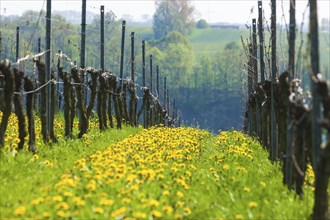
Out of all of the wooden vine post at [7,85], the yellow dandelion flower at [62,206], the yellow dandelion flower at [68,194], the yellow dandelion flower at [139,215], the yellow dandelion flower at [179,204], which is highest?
the wooden vine post at [7,85]

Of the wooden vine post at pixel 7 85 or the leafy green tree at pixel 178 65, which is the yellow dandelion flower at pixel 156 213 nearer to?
the wooden vine post at pixel 7 85

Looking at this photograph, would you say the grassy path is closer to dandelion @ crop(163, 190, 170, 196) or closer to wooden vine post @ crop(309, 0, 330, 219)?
dandelion @ crop(163, 190, 170, 196)

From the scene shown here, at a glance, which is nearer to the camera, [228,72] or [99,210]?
[99,210]

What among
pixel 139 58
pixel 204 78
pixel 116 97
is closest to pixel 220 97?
pixel 204 78

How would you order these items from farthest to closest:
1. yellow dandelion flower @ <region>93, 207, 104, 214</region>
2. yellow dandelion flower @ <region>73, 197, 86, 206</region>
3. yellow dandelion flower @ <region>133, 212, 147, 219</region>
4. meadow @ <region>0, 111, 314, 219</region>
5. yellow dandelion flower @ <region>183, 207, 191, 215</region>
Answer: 1. yellow dandelion flower @ <region>183, 207, 191, 215</region>
2. meadow @ <region>0, 111, 314, 219</region>
3. yellow dandelion flower @ <region>73, 197, 86, 206</region>
4. yellow dandelion flower @ <region>93, 207, 104, 214</region>
5. yellow dandelion flower @ <region>133, 212, 147, 219</region>

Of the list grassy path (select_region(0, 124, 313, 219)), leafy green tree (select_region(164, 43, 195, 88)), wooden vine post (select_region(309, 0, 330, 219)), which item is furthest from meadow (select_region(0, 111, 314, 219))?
leafy green tree (select_region(164, 43, 195, 88))

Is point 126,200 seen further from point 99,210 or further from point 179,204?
point 179,204

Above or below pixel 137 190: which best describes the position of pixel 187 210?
below

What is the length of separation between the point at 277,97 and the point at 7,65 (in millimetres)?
5373

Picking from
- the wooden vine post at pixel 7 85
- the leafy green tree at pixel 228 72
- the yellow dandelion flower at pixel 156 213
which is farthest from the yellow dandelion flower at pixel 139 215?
the leafy green tree at pixel 228 72

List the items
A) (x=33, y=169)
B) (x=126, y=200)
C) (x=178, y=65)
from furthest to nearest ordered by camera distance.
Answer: (x=178, y=65) < (x=33, y=169) < (x=126, y=200)

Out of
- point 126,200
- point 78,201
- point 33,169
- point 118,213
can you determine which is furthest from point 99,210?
point 33,169

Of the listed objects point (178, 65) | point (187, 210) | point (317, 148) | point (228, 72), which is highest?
point (178, 65)

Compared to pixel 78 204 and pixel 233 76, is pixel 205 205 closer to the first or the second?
pixel 78 204
